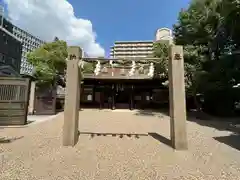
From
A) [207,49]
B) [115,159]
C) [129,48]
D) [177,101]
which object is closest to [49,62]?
[207,49]

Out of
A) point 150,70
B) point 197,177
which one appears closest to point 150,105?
point 150,70

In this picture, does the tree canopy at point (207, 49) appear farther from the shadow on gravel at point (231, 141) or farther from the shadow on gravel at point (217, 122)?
the shadow on gravel at point (231, 141)

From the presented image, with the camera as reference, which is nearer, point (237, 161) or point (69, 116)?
point (237, 161)

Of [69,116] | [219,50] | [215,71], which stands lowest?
[69,116]

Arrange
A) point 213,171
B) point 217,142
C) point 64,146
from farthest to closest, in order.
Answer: point 217,142
point 64,146
point 213,171

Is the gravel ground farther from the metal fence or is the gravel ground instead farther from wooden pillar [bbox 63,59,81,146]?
the metal fence

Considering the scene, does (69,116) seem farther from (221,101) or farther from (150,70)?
(221,101)

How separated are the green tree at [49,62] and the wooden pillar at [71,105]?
1409cm

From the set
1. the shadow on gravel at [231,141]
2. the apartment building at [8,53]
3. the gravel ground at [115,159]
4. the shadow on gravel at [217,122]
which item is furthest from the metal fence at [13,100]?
the apartment building at [8,53]

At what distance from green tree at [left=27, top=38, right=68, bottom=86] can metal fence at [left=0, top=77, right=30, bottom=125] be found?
9430mm

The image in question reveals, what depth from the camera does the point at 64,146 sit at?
5.84 m

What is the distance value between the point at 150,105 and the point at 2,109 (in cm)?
1310

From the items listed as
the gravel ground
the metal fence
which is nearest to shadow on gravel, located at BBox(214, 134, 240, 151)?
the gravel ground

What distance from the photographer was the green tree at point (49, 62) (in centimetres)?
1914
